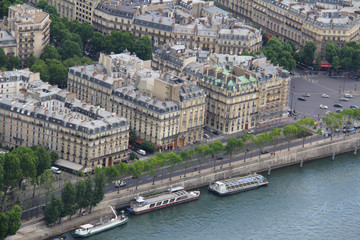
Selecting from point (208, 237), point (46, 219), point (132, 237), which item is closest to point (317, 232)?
point (208, 237)

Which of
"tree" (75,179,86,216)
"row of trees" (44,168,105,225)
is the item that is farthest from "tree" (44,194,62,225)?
"tree" (75,179,86,216)

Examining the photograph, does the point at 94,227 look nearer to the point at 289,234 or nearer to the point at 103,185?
the point at 103,185

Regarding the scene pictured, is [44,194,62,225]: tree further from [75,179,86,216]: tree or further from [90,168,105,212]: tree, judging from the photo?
[90,168,105,212]: tree

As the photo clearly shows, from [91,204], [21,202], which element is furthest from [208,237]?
[21,202]

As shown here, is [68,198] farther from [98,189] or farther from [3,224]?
[3,224]

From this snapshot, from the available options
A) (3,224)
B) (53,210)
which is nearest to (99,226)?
(53,210)

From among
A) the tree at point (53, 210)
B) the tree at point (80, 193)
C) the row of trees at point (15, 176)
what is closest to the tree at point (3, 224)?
the row of trees at point (15, 176)
